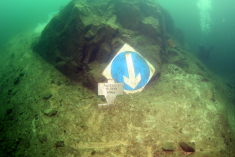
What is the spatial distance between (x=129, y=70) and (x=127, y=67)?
0.12m

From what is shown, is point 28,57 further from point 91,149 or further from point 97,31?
point 91,149

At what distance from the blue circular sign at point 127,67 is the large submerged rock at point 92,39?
42cm

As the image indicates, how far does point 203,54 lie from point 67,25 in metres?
12.4

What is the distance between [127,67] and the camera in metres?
3.96

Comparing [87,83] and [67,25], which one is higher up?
[67,25]

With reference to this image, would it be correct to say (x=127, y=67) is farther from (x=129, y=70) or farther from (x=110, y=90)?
(x=110, y=90)

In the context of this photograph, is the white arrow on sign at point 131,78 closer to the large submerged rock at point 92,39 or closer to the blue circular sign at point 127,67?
the blue circular sign at point 127,67

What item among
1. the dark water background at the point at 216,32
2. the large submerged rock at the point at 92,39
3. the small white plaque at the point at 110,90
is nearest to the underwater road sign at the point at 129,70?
the large submerged rock at the point at 92,39

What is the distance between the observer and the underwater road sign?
12.6 feet

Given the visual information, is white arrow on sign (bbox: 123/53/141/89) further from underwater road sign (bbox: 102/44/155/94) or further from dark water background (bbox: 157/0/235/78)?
dark water background (bbox: 157/0/235/78)

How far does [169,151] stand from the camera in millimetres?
2178

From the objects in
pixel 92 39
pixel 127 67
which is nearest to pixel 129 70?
pixel 127 67

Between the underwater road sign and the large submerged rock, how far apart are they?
1.09 ft

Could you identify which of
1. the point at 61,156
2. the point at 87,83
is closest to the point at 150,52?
the point at 87,83
